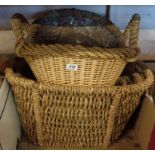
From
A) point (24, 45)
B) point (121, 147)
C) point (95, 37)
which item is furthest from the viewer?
point (121, 147)

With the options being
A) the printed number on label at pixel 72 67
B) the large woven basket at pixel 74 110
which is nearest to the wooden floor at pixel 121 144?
the large woven basket at pixel 74 110

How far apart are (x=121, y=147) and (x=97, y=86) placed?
306 mm

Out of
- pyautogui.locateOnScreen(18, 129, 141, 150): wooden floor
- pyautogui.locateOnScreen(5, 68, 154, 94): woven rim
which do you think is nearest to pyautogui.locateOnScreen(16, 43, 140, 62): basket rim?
pyautogui.locateOnScreen(5, 68, 154, 94): woven rim

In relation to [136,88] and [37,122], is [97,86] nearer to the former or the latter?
[136,88]

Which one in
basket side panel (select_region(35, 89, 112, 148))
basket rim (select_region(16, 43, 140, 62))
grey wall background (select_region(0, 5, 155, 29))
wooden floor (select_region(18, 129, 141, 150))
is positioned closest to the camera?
basket rim (select_region(16, 43, 140, 62))

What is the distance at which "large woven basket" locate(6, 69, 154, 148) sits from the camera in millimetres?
861

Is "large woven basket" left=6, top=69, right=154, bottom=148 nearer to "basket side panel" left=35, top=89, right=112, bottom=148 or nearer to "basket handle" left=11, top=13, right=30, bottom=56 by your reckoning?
"basket side panel" left=35, top=89, right=112, bottom=148

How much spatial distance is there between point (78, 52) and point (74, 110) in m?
0.23

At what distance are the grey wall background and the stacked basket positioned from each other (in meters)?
0.18

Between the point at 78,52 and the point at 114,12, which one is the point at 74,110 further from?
the point at 114,12

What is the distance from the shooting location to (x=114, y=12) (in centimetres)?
117

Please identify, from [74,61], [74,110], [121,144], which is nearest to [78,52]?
[74,61]
